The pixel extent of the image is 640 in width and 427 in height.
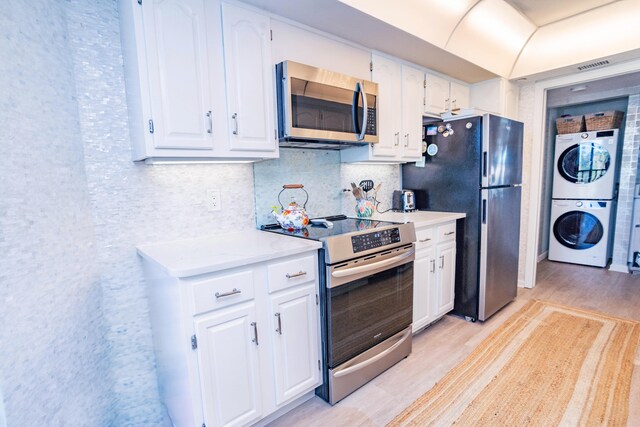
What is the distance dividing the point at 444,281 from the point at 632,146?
3355 mm

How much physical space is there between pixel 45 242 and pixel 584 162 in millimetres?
5502

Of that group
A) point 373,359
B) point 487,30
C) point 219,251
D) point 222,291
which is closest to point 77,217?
point 219,251

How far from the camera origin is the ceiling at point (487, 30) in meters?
1.87

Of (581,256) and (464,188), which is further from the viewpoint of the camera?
(581,256)

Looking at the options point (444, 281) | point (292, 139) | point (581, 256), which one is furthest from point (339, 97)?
point (581, 256)

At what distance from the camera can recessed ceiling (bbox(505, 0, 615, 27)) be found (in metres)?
2.51

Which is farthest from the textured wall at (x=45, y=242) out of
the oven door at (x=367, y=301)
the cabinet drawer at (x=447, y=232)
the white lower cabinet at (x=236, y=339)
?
the cabinet drawer at (x=447, y=232)

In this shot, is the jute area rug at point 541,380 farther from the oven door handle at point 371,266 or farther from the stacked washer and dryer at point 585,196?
the stacked washer and dryer at point 585,196

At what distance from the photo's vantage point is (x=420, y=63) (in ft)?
8.71

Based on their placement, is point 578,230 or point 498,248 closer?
point 498,248

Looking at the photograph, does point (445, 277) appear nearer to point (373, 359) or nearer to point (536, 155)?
point (373, 359)

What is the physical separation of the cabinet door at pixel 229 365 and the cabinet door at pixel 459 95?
2.80 m

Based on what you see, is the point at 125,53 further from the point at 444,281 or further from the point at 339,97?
the point at 444,281

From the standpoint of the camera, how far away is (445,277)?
8.56 feet
